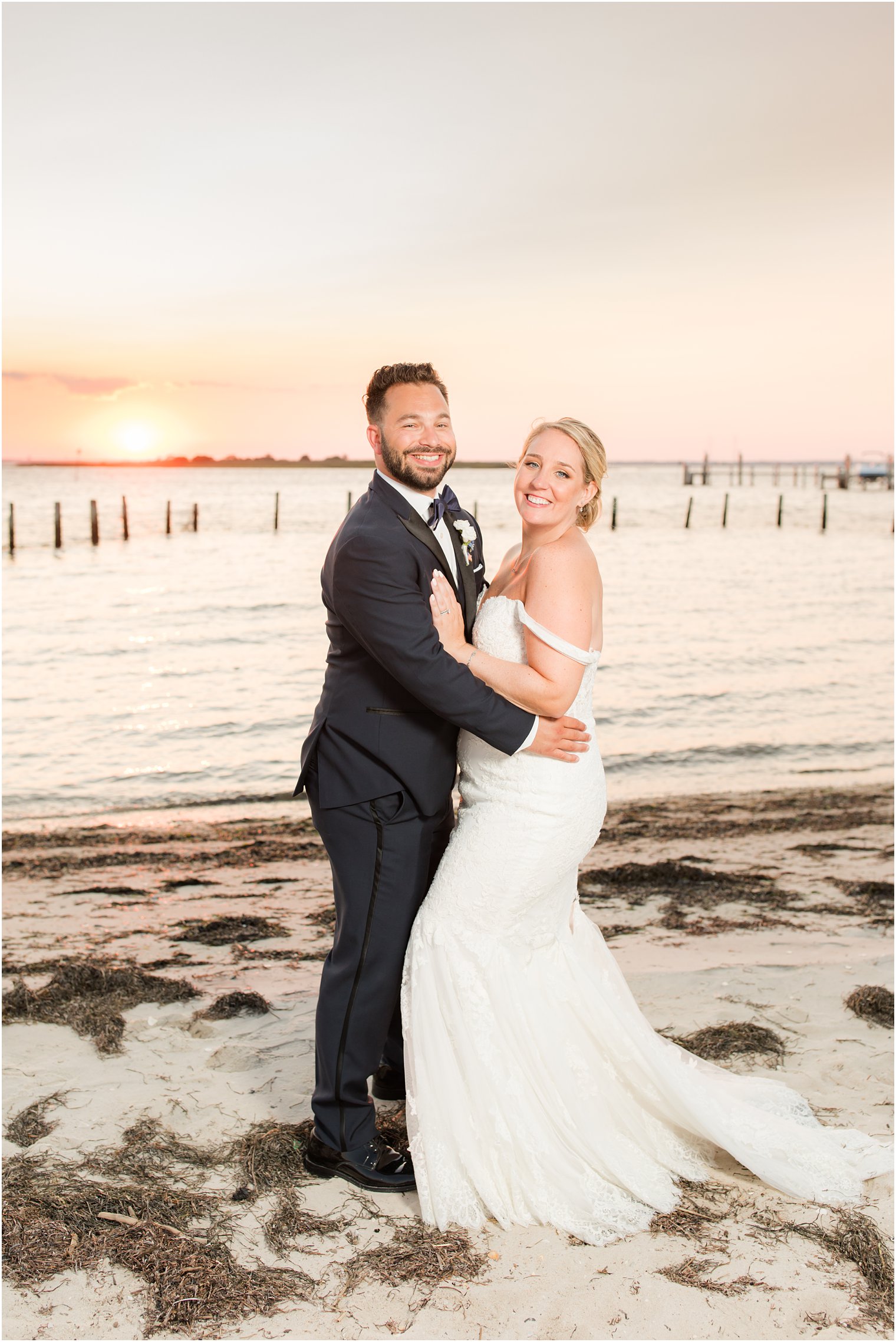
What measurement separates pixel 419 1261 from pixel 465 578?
220cm

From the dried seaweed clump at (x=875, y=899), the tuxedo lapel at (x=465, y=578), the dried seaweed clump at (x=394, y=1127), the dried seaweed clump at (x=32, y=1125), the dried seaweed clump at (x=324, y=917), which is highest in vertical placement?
the tuxedo lapel at (x=465, y=578)

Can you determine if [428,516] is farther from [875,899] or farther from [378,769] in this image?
[875,899]

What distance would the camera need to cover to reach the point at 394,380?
A: 136 inches

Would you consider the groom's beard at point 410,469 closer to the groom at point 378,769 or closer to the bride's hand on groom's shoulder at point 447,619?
the groom at point 378,769

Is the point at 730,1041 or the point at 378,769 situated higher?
the point at 378,769

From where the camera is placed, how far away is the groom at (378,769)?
11.0 ft

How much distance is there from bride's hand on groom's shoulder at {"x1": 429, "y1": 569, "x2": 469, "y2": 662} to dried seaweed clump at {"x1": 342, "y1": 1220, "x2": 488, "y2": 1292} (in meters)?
1.83

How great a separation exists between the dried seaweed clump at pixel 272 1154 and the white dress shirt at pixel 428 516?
169 cm

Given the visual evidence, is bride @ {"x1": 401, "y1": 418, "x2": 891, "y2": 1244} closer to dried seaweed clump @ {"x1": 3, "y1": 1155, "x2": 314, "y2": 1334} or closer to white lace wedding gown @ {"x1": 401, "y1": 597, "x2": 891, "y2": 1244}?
white lace wedding gown @ {"x1": 401, "y1": 597, "x2": 891, "y2": 1244}

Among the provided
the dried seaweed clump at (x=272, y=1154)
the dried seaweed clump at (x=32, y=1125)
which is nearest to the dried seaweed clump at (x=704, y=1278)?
the dried seaweed clump at (x=272, y=1154)

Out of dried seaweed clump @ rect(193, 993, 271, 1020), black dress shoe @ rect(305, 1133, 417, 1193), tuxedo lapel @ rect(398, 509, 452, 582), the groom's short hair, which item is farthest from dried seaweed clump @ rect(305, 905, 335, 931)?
the groom's short hair

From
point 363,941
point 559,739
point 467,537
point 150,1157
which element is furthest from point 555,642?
point 150,1157

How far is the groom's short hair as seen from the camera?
11.4 feet

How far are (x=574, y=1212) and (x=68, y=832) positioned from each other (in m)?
7.76
